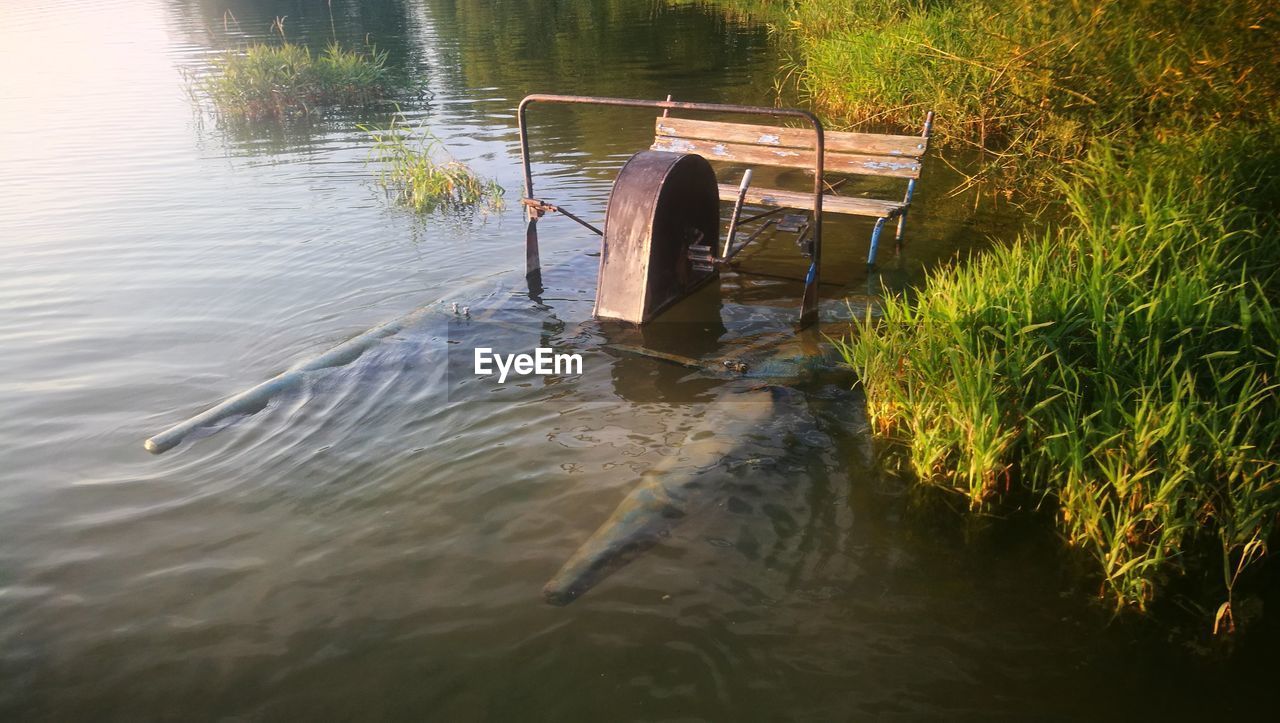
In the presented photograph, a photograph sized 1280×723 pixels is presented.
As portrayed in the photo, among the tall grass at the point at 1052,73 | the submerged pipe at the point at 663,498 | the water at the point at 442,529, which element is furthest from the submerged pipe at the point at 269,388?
the tall grass at the point at 1052,73

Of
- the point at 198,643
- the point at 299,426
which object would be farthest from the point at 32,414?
the point at 198,643

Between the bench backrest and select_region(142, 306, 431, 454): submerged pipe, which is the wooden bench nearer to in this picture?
the bench backrest

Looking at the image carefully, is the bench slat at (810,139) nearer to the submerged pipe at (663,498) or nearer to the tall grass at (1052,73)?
the tall grass at (1052,73)

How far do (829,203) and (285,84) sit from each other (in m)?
13.5

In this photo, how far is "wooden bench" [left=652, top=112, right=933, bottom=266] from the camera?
26.6 ft

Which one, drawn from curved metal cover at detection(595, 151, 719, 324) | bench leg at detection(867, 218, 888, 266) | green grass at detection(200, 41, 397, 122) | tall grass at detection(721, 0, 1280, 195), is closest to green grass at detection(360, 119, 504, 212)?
curved metal cover at detection(595, 151, 719, 324)

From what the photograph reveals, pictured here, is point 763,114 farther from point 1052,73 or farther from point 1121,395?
point 1052,73

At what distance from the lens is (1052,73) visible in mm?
9117

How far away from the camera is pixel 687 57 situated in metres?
21.8

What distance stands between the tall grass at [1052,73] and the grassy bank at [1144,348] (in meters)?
0.04

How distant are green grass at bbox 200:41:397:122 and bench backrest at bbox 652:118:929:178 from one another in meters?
11.4

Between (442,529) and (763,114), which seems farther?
(763,114)

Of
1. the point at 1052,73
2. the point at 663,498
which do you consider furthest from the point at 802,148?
the point at 663,498

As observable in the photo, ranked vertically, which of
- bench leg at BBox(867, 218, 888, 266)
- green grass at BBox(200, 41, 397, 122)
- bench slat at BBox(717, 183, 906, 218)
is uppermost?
green grass at BBox(200, 41, 397, 122)
